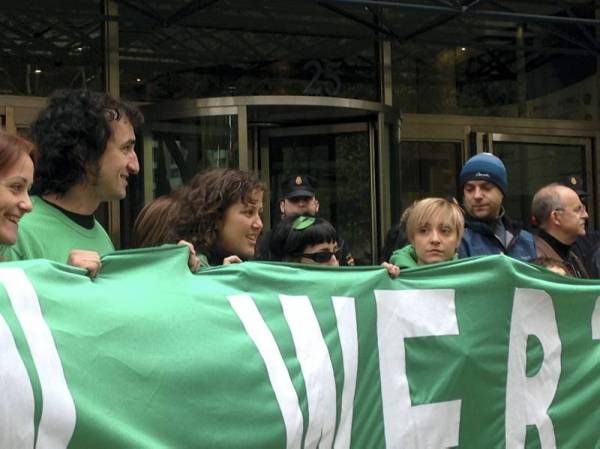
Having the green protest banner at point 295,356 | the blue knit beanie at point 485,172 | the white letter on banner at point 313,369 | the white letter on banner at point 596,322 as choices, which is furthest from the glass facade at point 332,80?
the white letter on banner at point 313,369

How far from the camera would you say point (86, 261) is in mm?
3232

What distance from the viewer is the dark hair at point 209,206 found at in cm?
403

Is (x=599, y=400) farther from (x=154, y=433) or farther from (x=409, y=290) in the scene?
(x=154, y=433)

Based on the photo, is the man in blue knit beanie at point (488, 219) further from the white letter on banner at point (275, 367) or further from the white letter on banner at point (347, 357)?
the white letter on banner at point (275, 367)

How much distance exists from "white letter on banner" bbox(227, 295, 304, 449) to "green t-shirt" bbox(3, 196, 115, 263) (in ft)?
1.82

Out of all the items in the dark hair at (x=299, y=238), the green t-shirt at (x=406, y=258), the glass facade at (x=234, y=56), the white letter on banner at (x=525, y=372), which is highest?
the glass facade at (x=234, y=56)

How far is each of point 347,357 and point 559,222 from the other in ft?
8.58

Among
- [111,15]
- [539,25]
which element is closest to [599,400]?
[111,15]

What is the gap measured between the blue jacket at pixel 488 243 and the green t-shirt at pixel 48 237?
220 centimetres

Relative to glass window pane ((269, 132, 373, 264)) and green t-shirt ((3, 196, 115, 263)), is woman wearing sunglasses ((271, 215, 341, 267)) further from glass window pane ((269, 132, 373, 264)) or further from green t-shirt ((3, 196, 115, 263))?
glass window pane ((269, 132, 373, 264))

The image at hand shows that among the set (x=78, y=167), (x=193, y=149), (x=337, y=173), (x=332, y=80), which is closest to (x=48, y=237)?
(x=78, y=167)

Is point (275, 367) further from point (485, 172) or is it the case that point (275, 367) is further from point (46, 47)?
point (46, 47)

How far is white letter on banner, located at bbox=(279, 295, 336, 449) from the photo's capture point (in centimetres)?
355

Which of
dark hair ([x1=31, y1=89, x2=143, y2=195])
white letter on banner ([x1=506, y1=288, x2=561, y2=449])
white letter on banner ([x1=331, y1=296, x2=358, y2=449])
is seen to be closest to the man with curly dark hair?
dark hair ([x1=31, y1=89, x2=143, y2=195])
